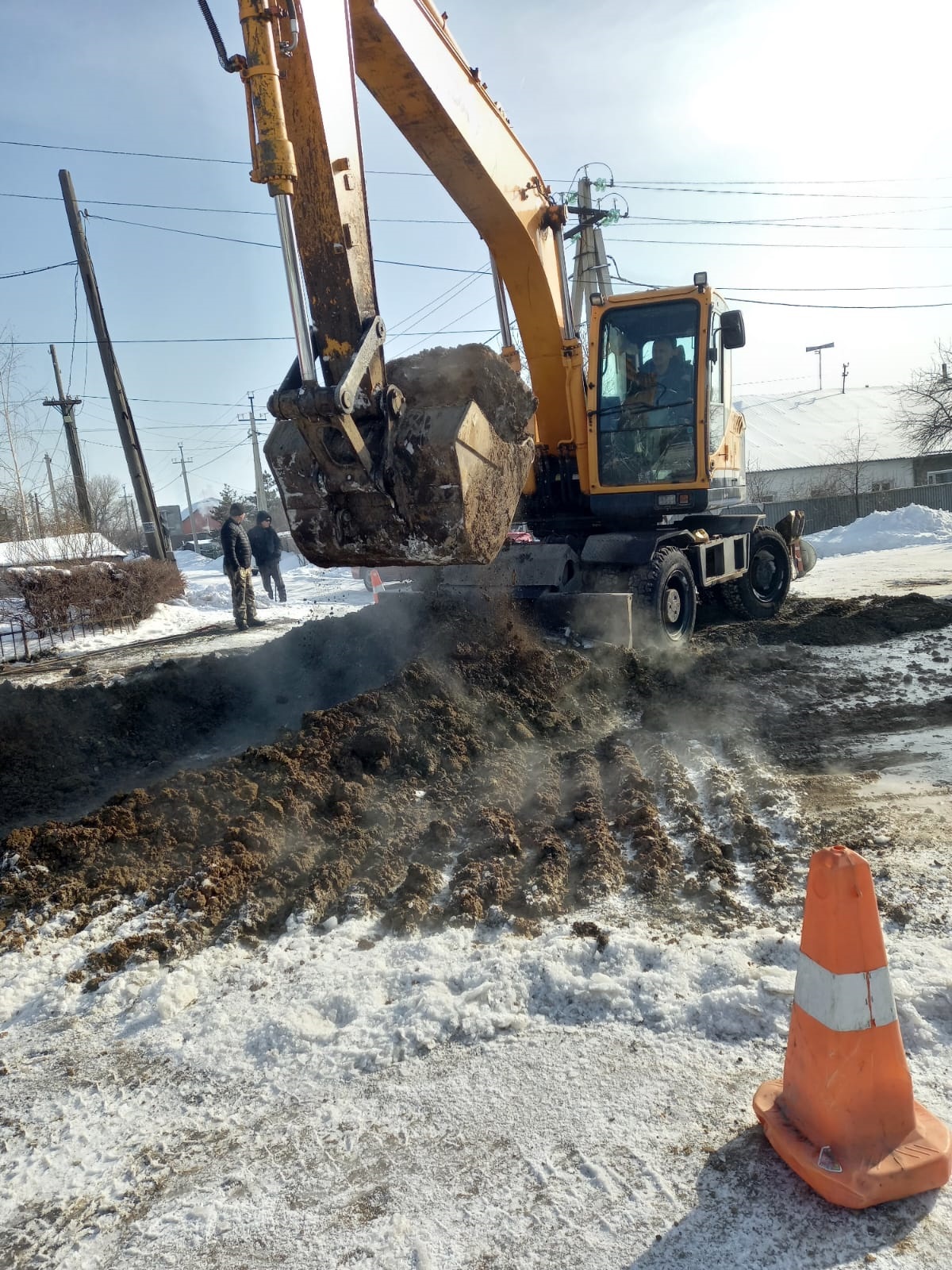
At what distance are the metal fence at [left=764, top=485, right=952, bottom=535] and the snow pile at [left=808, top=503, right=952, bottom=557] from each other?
20.8 feet

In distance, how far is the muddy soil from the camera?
3.68m

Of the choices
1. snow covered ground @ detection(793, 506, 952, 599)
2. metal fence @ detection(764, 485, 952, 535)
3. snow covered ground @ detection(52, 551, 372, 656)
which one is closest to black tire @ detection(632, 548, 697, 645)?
snow covered ground @ detection(793, 506, 952, 599)

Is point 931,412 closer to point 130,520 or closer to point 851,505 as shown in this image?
point 851,505

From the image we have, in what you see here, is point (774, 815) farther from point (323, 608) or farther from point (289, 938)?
point (323, 608)

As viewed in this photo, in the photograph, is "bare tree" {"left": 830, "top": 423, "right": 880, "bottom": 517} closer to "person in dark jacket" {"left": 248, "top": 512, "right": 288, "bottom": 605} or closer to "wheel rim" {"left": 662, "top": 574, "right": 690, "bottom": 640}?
"person in dark jacket" {"left": 248, "top": 512, "right": 288, "bottom": 605}

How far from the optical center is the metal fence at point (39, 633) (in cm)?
1241

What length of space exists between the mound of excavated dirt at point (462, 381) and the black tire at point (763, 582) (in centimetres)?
690

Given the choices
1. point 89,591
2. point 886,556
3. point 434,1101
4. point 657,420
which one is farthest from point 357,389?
point 886,556

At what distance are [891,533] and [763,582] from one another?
546 inches

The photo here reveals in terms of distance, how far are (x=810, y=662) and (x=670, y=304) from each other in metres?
3.84

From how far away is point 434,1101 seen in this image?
8.30 feet

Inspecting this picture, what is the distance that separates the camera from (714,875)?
3.76 m

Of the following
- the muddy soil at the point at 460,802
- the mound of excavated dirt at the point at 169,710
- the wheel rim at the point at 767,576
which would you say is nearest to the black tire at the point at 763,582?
the wheel rim at the point at 767,576

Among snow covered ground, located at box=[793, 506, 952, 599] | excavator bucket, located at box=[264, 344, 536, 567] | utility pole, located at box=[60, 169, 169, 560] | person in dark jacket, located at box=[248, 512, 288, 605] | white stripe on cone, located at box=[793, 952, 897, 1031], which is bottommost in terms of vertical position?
snow covered ground, located at box=[793, 506, 952, 599]
